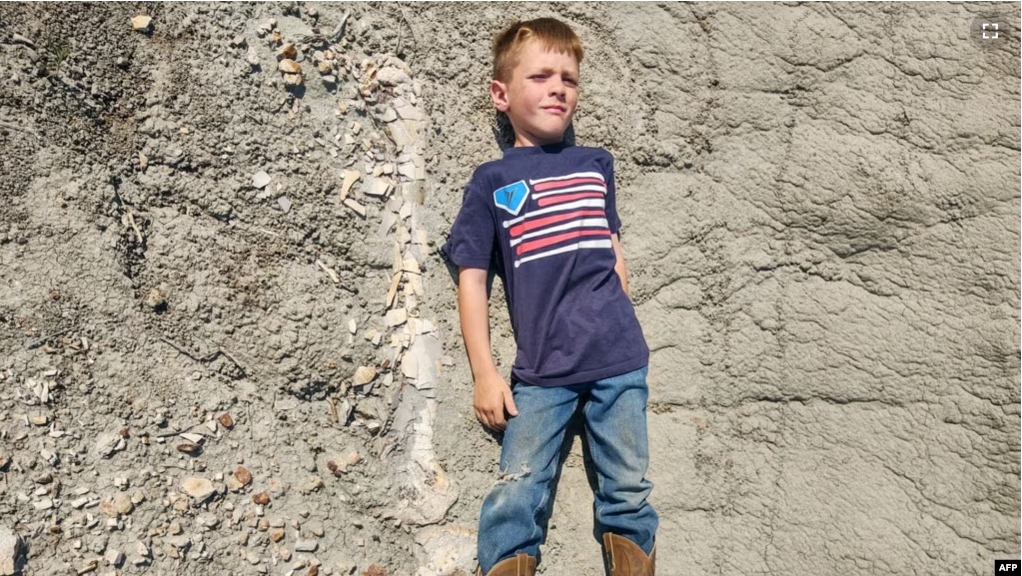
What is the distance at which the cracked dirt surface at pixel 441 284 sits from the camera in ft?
6.95

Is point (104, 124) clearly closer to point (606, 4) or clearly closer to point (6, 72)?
point (6, 72)

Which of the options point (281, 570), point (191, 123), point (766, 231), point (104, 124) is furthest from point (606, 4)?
point (281, 570)

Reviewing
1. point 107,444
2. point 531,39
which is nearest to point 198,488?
point 107,444

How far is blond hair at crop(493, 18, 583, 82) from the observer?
2.37 m

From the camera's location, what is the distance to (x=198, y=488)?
2.18 metres

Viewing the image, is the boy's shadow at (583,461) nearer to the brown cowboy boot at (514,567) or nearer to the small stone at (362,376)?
the brown cowboy boot at (514,567)

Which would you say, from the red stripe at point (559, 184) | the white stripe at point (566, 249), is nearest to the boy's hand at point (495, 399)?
the white stripe at point (566, 249)

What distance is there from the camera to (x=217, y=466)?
87.1 inches

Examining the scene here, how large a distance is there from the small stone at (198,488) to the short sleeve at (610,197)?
4.37 feet

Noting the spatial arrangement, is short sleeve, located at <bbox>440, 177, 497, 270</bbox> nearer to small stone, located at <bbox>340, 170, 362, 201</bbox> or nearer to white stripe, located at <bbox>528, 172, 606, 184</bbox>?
white stripe, located at <bbox>528, 172, 606, 184</bbox>

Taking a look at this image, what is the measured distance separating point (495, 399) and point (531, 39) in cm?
104

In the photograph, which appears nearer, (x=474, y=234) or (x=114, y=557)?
(x=114, y=557)

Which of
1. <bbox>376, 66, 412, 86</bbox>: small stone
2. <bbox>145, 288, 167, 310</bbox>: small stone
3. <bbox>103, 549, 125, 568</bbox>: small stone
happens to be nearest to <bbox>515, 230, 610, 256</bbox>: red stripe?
<bbox>376, 66, 412, 86</bbox>: small stone

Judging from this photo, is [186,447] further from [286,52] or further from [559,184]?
[559,184]
